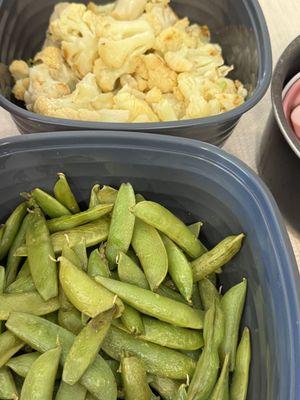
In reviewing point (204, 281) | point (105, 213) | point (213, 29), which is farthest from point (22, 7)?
point (204, 281)

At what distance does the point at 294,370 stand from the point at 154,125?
362mm

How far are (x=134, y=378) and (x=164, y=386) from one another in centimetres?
6

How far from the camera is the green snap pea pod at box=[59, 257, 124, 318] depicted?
61 centimetres

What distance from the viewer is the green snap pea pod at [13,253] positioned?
692mm

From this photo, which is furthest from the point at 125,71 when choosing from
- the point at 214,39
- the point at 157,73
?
the point at 214,39

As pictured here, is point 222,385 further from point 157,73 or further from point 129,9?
point 129,9

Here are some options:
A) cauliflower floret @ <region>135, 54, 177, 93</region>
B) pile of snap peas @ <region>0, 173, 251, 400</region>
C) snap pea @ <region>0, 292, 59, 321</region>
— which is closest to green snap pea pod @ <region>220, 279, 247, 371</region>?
pile of snap peas @ <region>0, 173, 251, 400</region>

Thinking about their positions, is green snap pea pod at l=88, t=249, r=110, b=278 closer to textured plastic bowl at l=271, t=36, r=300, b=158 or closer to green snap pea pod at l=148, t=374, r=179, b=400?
green snap pea pod at l=148, t=374, r=179, b=400

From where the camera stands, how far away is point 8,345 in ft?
2.00

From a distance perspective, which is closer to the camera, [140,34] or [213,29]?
[140,34]

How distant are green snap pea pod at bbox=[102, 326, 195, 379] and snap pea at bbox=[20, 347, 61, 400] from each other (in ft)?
0.22

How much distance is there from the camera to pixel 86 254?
0.69 m

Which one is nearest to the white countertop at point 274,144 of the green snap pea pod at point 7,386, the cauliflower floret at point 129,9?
the cauliflower floret at point 129,9

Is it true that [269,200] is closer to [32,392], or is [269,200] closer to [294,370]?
[294,370]
